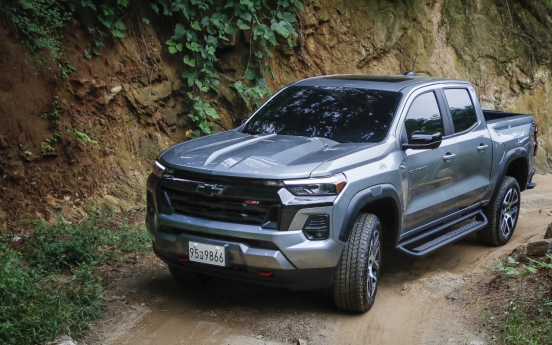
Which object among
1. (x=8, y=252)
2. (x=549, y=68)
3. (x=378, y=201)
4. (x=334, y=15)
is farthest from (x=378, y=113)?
(x=549, y=68)

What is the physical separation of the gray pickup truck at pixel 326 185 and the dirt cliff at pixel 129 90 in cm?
113

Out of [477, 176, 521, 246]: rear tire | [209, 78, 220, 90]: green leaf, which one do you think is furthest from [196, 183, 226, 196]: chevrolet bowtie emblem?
[209, 78, 220, 90]: green leaf

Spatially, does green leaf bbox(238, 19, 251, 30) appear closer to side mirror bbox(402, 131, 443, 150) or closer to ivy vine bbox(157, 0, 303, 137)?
ivy vine bbox(157, 0, 303, 137)

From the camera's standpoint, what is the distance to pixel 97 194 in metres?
8.01

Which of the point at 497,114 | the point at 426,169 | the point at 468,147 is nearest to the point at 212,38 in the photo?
the point at 497,114

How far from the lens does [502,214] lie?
7484 millimetres

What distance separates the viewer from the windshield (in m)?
5.72

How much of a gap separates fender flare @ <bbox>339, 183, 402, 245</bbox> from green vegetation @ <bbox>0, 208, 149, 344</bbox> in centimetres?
198

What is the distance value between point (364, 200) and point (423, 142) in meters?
0.85

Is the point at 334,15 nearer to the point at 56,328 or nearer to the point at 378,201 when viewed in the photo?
the point at 378,201

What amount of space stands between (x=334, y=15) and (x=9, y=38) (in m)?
5.11

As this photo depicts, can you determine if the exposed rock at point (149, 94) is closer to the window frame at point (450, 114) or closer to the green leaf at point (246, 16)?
the green leaf at point (246, 16)

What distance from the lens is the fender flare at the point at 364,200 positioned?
4.89 metres

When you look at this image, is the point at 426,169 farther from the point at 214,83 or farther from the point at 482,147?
the point at 214,83
